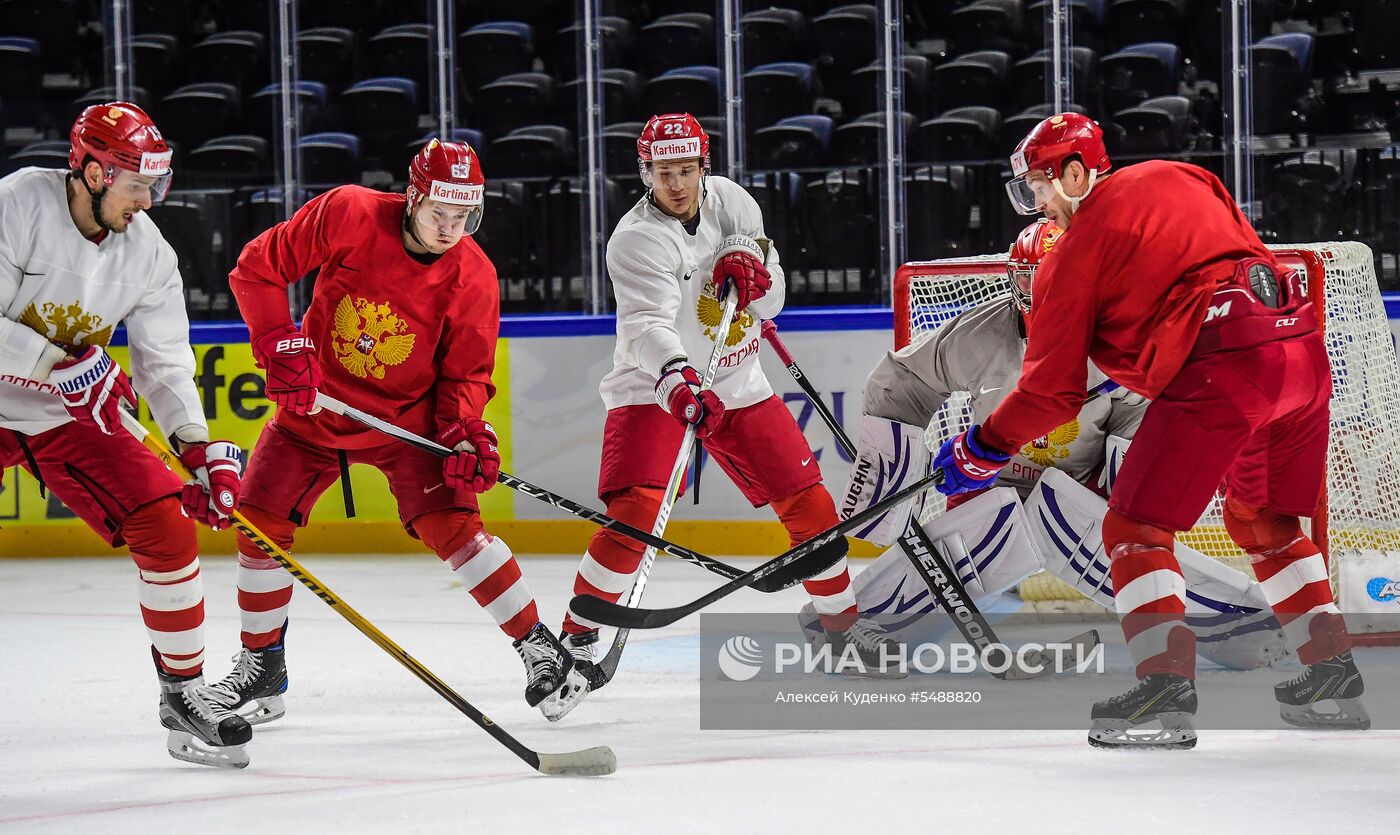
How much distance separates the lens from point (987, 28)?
232 inches

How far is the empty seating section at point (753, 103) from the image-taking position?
5.37 metres

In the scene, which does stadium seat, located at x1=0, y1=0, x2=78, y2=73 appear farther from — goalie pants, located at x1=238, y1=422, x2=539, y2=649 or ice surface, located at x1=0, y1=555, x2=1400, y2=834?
goalie pants, located at x1=238, y1=422, x2=539, y2=649

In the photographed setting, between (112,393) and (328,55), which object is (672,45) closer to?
(328,55)

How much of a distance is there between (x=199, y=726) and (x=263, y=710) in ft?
1.23

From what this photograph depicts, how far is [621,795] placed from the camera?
2369 millimetres

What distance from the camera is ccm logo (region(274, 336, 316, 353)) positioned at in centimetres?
288

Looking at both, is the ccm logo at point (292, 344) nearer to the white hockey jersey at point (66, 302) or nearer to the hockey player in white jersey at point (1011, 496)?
the white hockey jersey at point (66, 302)

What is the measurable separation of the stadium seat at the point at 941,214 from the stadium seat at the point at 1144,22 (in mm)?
752

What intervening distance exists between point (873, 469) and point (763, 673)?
20.4 inches

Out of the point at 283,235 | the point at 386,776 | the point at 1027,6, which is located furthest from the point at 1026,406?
the point at 1027,6

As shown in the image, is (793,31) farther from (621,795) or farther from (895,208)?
(621,795)

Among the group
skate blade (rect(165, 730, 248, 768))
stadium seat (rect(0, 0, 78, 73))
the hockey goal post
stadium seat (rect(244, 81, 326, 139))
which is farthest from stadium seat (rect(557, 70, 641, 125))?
skate blade (rect(165, 730, 248, 768))

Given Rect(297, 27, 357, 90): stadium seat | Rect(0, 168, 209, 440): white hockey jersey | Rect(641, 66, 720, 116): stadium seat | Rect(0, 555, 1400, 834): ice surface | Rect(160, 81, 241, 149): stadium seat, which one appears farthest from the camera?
Rect(160, 81, 241, 149): stadium seat

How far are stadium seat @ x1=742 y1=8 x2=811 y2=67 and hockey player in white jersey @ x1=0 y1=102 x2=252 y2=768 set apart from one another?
3.46 m
